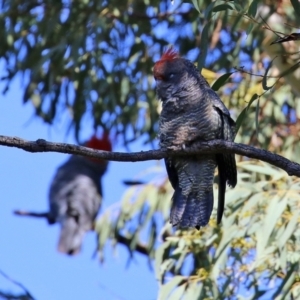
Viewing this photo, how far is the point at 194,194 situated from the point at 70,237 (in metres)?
3.71

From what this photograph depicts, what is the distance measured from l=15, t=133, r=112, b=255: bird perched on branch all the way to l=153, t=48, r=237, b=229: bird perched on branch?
10.8 feet

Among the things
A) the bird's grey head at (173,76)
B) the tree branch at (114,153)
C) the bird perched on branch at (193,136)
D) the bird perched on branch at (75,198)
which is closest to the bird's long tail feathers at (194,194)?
the bird perched on branch at (193,136)

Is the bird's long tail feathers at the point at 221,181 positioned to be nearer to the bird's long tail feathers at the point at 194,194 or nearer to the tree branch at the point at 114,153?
the bird's long tail feathers at the point at 194,194

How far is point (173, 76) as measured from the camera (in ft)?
11.7

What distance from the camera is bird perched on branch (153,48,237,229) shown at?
3.30 metres

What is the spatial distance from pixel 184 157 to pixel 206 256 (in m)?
1.40

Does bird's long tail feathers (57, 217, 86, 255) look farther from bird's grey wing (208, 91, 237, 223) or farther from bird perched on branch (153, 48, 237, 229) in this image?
bird's grey wing (208, 91, 237, 223)

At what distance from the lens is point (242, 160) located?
5.27 m

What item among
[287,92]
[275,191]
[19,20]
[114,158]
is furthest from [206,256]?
[19,20]

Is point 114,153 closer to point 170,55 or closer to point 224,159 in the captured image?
point 224,159

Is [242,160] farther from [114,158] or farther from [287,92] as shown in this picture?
[114,158]

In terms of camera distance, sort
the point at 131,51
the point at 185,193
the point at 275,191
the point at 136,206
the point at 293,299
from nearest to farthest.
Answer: the point at 185,193
the point at 293,299
the point at 275,191
the point at 136,206
the point at 131,51

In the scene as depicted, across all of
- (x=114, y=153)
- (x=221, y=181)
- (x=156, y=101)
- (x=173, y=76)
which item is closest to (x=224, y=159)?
(x=221, y=181)

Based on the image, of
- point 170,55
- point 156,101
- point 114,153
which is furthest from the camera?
point 156,101
